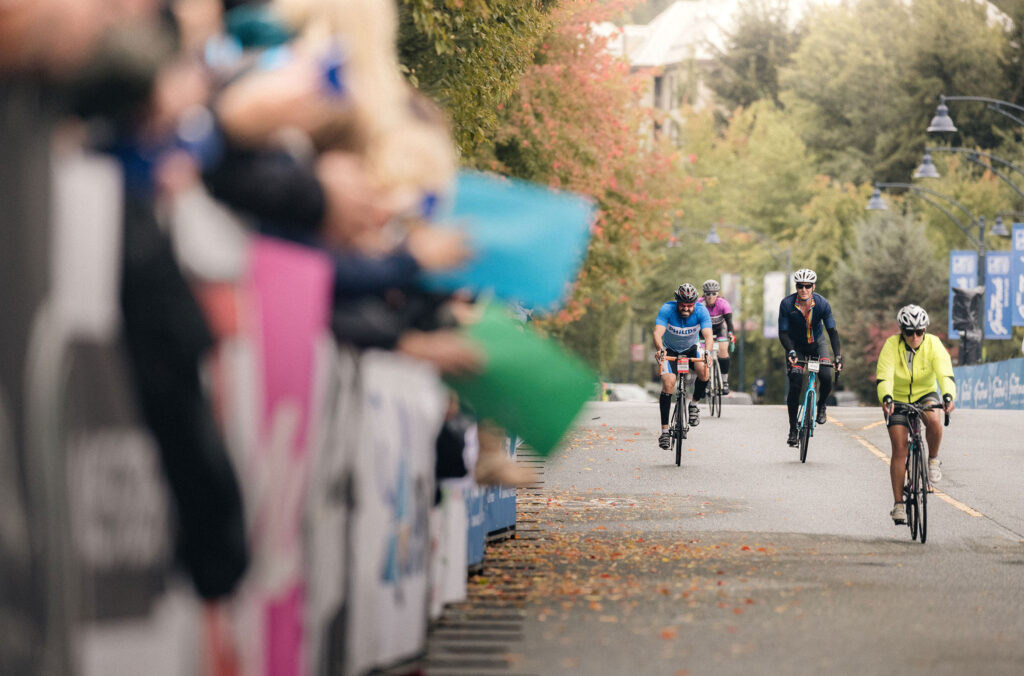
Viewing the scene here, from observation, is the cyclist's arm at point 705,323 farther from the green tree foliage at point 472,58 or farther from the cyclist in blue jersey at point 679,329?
the green tree foliage at point 472,58

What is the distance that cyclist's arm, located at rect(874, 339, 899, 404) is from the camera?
14.7 metres

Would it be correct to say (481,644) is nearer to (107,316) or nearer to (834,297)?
(107,316)

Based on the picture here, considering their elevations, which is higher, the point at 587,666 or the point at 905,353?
the point at 905,353

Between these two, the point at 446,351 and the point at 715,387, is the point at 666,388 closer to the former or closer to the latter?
the point at 715,387

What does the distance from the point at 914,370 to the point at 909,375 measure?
6cm

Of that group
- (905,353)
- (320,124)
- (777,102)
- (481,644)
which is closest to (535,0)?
(905,353)

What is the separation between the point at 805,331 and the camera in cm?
2014

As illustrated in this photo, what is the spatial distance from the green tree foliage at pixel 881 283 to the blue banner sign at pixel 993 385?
68.2ft

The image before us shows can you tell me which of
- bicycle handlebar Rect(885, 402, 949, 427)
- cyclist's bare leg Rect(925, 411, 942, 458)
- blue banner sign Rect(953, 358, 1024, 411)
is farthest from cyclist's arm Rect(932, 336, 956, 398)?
blue banner sign Rect(953, 358, 1024, 411)

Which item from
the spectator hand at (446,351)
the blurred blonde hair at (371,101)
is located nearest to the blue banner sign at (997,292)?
the spectator hand at (446,351)

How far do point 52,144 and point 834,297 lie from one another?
74442mm

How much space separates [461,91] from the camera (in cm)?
1845

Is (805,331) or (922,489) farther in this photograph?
(805,331)

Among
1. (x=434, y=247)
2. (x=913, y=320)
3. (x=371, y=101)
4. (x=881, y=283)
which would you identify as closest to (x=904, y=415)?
(x=913, y=320)
